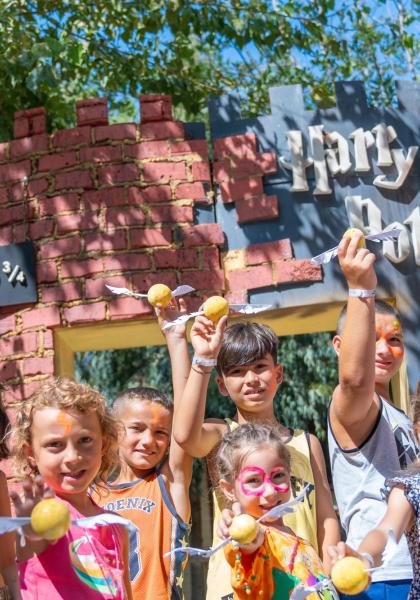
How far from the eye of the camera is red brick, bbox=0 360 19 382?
Result: 493 cm

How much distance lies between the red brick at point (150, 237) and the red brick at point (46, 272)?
465 millimetres

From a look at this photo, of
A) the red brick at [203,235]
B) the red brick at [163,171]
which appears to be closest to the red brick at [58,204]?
the red brick at [163,171]

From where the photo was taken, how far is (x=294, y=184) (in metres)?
4.93

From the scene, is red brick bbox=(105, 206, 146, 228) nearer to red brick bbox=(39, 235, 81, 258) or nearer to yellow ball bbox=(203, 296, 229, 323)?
red brick bbox=(39, 235, 81, 258)

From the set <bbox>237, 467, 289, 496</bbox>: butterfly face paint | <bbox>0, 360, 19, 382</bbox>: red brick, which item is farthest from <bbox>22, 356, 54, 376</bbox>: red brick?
<bbox>237, 467, 289, 496</bbox>: butterfly face paint

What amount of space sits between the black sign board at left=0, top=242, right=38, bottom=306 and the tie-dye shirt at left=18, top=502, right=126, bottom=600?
8.03 feet

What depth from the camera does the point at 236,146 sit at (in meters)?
5.02

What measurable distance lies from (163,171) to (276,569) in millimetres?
2882

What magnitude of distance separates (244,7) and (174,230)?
8.88 ft

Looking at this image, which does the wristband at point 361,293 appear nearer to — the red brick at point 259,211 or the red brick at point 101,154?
the red brick at point 259,211

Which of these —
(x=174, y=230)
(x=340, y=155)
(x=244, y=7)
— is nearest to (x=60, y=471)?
(x=174, y=230)

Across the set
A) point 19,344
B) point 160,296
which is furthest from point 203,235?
point 160,296

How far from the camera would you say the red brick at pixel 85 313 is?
4.90 metres

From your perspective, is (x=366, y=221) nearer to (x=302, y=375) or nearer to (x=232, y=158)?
(x=232, y=158)
